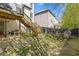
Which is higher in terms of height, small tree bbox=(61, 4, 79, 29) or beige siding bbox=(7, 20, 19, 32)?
small tree bbox=(61, 4, 79, 29)

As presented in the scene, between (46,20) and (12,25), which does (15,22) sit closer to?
(12,25)

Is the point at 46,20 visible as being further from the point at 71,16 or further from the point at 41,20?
the point at 71,16

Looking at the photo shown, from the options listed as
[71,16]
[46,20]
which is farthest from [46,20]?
[71,16]

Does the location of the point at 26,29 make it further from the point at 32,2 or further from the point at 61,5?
the point at 61,5

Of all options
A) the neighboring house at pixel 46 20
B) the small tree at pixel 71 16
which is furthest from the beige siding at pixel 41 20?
the small tree at pixel 71 16

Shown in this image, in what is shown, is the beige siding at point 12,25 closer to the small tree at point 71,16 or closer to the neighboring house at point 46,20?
the neighboring house at point 46,20

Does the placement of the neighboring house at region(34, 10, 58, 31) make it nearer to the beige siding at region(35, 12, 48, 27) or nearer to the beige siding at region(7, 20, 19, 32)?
the beige siding at region(35, 12, 48, 27)

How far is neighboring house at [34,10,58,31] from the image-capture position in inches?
55.6

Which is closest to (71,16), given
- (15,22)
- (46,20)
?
(46,20)

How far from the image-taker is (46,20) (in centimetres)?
143

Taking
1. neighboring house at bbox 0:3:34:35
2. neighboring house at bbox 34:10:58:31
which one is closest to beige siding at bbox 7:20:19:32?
neighboring house at bbox 0:3:34:35

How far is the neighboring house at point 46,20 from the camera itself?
1411mm

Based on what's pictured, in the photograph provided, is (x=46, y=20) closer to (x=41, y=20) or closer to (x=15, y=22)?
(x=41, y=20)

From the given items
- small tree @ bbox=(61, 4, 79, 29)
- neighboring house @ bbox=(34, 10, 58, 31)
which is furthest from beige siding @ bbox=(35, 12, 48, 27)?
small tree @ bbox=(61, 4, 79, 29)
